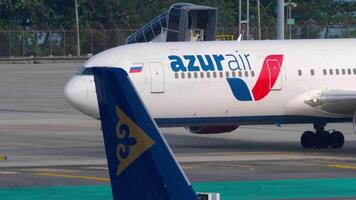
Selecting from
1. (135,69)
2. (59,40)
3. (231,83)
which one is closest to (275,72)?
(231,83)

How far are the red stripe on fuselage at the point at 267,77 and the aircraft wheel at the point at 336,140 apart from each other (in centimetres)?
299

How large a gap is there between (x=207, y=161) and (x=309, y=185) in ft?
17.2

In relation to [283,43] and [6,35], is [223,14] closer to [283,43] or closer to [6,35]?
[6,35]

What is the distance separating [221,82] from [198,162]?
92.7 inches

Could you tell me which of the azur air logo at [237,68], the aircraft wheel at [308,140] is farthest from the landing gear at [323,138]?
the azur air logo at [237,68]

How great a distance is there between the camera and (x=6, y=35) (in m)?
94.1

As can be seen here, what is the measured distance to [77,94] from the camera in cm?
2911

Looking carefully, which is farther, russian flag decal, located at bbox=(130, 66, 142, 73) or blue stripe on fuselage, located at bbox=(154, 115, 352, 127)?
blue stripe on fuselage, located at bbox=(154, 115, 352, 127)

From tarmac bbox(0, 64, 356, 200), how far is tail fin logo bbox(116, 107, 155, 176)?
12.0m

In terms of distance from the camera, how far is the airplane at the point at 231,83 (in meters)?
29.0

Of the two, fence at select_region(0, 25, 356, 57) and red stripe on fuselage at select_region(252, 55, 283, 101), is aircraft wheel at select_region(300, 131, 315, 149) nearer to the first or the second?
red stripe on fuselage at select_region(252, 55, 283, 101)

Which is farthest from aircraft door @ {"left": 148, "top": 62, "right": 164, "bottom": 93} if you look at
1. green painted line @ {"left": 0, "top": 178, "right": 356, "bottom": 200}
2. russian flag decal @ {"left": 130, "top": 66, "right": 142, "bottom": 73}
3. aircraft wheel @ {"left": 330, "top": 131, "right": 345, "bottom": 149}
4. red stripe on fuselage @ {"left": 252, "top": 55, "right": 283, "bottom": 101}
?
green painted line @ {"left": 0, "top": 178, "right": 356, "bottom": 200}

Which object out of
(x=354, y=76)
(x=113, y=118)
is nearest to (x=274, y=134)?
(x=354, y=76)

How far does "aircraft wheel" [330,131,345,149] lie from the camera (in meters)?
31.2
